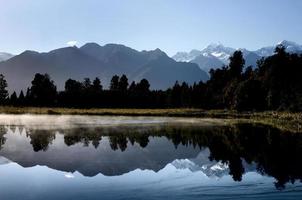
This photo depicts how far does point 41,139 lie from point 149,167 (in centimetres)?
2281

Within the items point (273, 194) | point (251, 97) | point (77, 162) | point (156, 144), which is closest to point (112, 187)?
point (273, 194)

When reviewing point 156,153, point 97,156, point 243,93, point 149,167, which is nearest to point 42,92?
point 243,93

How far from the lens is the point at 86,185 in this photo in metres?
25.5

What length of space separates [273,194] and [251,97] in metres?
117

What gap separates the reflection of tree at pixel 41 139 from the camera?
1782 inches

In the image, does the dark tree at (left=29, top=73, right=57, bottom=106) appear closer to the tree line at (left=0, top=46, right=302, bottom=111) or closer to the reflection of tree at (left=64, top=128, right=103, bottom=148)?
the tree line at (left=0, top=46, right=302, bottom=111)

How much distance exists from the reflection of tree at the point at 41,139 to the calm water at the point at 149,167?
10cm

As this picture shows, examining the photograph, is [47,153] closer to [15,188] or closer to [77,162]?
[77,162]

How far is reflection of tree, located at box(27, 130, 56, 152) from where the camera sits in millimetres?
45259

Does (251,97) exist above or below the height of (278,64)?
below

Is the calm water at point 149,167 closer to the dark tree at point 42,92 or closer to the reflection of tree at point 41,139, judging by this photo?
the reflection of tree at point 41,139

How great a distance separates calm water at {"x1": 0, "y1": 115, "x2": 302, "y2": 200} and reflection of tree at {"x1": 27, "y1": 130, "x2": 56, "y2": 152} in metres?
0.10

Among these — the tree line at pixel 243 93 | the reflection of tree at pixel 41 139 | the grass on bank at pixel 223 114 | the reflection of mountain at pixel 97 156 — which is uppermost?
the tree line at pixel 243 93

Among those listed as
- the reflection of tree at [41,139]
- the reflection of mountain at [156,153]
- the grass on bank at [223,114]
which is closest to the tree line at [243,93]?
the grass on bank at [223,114]
